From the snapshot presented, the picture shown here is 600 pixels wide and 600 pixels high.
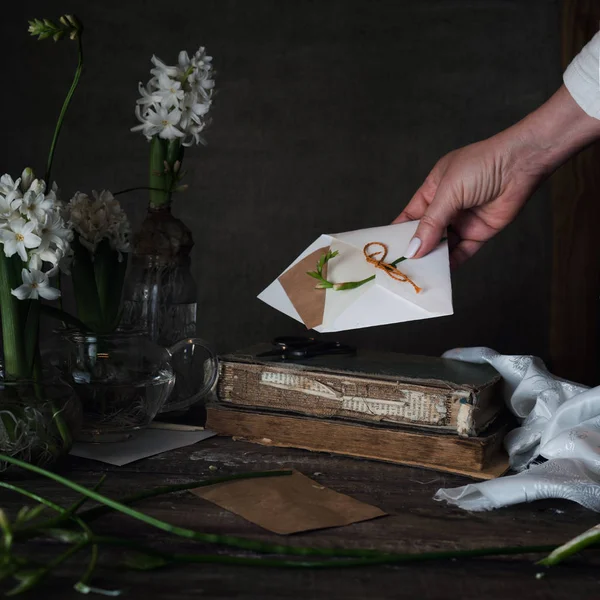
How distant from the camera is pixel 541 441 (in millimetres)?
962

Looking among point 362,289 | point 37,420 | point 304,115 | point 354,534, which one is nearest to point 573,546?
point 354,534

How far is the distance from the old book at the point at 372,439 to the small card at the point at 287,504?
0.14 m

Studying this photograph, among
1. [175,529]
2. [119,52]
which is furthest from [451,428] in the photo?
[119,52]

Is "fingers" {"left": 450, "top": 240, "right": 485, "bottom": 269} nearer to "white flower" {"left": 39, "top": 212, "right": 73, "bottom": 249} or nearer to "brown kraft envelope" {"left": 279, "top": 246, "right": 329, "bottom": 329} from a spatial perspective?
"brown kraft envelope" {"left": 279, "top": 246, "right": 329, "bottom": 329}

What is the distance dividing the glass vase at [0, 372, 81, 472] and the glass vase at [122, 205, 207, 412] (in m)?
0.29

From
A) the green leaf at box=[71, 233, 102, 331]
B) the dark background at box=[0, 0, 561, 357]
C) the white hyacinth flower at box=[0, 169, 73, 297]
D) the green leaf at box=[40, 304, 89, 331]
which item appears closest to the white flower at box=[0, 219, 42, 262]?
the white hyacinth flower at box=[0, 169, 73, 297]

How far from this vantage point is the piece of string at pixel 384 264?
1.02 metres

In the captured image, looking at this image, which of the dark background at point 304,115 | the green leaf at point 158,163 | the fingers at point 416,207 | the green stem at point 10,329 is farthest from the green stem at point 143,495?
the dark background at point 304,115

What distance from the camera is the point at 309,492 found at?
839 mm

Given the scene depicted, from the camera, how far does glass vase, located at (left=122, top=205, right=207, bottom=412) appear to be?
1.20 meters

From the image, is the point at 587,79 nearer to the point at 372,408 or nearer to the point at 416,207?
the point at 416,207

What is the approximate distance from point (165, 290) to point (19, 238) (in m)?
0.38

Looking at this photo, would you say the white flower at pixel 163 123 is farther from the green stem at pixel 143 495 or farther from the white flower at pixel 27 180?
the green stem at pixel 143 495

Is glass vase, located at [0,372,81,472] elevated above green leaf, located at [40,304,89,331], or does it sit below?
below
